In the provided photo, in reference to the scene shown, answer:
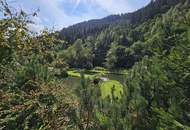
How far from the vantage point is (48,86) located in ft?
23.0

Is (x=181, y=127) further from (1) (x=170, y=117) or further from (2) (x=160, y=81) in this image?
(2) (x=160, y=81)

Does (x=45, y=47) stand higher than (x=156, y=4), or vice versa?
(x=156, y=4)

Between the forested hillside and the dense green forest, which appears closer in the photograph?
the dense green forest

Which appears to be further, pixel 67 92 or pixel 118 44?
→ pixel 118 44

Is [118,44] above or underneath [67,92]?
underneath

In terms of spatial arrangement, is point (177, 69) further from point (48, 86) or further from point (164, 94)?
point (48, 86)

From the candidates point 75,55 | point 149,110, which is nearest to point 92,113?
point 149,110

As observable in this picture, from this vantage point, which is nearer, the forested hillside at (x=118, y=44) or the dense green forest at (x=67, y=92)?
the dense green forest at (x=67, y=92)

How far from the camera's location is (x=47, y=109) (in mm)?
6535

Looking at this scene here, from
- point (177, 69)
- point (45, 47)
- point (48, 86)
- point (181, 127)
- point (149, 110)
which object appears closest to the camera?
point (181, 127)

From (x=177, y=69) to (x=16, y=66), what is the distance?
→ 3.48 metres

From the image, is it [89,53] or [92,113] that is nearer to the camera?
[92,113]

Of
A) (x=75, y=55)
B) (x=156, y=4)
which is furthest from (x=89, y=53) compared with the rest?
(x=156, y=4)

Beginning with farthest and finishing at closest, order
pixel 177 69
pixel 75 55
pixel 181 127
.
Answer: pixel 75 55 < pixel 177 69 < pixel 181 127
